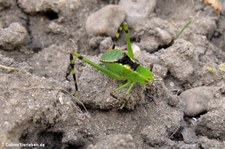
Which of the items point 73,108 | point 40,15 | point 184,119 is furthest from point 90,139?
point 40,15

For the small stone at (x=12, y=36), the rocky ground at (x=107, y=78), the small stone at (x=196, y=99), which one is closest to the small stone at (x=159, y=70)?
the rocky ground at (x=107, y=78)

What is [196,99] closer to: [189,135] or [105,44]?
[189,135]

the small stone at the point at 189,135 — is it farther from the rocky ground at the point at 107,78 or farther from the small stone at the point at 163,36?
the small stone at the point at 163,36

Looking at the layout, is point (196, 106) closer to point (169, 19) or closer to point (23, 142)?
point (169, 19)

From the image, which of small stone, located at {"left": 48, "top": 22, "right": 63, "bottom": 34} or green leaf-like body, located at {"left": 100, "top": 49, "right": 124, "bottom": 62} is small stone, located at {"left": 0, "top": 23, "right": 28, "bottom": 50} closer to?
small stone, located at {"left": 48, "top": 22, "right": 63, "bottom": 34}

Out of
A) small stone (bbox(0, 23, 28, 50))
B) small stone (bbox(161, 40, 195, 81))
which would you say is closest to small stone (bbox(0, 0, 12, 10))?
small stone (bbox(0, 23, 28, 50))

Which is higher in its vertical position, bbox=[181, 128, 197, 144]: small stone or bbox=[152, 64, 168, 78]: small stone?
bbox=[152, 64, 168, 78]: small stone

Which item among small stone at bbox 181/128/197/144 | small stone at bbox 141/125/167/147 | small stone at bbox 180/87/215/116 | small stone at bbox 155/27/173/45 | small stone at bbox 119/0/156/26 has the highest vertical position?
small stone at bbox 119/0/156/26
